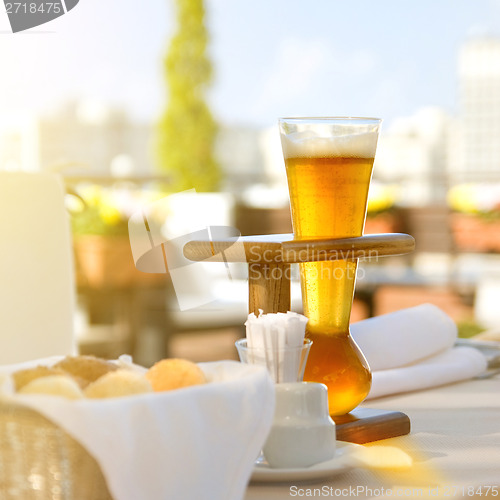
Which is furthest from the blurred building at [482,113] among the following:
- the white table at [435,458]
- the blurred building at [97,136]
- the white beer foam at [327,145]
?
the white beer foam at [327,145]

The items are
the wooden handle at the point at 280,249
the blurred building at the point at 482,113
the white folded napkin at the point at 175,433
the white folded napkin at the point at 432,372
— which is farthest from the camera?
the blurred building at the point at 482,113

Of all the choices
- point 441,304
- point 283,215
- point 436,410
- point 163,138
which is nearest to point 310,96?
point 163,138

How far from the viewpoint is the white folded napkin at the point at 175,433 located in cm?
48

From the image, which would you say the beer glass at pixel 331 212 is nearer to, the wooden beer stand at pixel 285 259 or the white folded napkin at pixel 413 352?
the wooden beer stand at pixel 285 259

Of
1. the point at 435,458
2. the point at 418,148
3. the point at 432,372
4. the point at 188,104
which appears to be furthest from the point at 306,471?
the point at 418,148

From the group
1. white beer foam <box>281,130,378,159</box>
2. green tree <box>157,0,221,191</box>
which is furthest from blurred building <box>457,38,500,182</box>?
white beer foam <box>281,130,378,159</box>

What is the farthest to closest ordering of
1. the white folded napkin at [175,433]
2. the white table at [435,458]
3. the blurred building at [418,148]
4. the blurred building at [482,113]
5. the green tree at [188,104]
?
the blurred building at [482,113], the green tree at [188,104], the blurred building at [418,148], the white table at [435,458], the white folded napkin at [175,433]

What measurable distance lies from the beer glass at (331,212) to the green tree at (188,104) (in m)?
10.4

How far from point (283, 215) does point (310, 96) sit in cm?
944

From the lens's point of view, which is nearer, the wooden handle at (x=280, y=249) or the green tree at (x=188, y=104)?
the wooden handle at (x=280, y=249)

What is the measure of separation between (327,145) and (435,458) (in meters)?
0.30

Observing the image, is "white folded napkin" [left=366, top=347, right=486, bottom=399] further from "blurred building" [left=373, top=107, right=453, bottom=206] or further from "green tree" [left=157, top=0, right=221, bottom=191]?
"green tree" [left=157, top=0, right=221, bottom=191]

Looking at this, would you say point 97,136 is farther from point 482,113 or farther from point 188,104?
point 482,113

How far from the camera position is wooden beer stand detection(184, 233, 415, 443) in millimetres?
741
